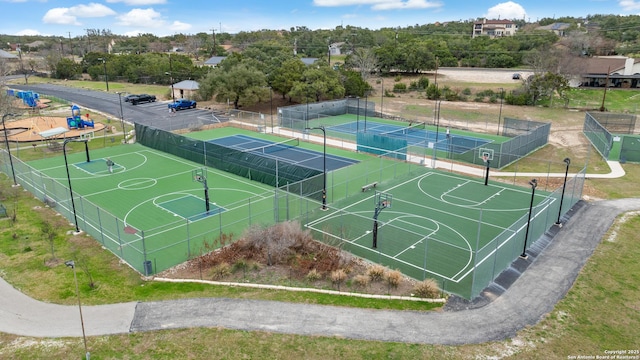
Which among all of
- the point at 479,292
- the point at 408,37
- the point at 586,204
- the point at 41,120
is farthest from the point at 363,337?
the point at 408,37

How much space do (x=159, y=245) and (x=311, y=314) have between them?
1016cm

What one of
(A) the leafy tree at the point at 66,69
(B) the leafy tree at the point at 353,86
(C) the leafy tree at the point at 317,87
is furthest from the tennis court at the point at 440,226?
(A) the leafy tree at the point at 66,69

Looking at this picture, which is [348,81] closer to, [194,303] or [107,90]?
[107,90]

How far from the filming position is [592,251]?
874 inches

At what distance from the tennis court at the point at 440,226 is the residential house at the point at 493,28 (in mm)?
145148

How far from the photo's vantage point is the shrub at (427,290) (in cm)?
1805

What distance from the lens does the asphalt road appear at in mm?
53156

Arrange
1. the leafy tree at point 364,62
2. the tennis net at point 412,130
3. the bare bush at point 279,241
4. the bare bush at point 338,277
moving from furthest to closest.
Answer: the leafy tree at point 364,62 < the tennis net at point 412,130 < the bare bush at point 279,241 < the bare bush at point 338,277

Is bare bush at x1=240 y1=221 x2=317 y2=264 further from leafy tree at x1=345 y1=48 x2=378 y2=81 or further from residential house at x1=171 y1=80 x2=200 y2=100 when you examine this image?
leafy tree at x1=345 y1=48 x2=378 y2=81

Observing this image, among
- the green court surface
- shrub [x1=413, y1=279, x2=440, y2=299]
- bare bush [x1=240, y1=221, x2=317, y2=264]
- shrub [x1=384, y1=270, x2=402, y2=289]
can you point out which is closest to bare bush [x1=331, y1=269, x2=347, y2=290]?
shrub [x1=384, y1=270, x2=402, y2=289]

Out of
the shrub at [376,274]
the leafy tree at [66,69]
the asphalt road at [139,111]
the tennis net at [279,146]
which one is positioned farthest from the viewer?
the leafy tree at [66,69]

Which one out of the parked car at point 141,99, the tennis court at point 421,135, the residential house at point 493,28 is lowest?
the tennis court at point 421,135

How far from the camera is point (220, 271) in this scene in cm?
1981

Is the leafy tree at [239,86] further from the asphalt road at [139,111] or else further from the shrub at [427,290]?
the shrub at [427,290]
